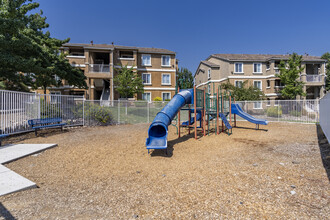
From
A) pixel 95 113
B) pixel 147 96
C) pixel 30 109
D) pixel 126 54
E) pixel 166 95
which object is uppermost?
pixel 126 54

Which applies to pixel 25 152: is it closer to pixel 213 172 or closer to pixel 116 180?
pixel 116 180

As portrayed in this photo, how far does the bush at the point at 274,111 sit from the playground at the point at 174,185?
1239cm

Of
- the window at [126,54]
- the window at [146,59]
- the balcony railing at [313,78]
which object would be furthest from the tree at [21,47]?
the balcony railing at [313,78]

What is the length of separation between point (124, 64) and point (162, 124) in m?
22.1

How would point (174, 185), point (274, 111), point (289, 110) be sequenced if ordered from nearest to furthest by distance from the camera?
point (174, 185), point (289, 110), point (274, 111)

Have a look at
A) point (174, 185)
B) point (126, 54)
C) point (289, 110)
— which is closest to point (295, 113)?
point (289, 110)

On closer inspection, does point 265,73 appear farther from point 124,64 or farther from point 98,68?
point 98,68

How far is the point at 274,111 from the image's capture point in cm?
1838

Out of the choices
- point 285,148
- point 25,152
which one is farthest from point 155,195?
point 285,148

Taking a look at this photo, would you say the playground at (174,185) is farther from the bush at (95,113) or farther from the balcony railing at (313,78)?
the balcony railing at (313,78)

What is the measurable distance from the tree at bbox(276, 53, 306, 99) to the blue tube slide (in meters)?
23.3

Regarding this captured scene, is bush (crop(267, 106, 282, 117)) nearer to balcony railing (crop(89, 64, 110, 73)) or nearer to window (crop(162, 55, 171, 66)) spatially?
window (crop(162, 55, 171, 66))

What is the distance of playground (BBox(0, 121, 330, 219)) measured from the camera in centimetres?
300

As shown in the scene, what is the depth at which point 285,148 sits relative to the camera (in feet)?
23.7
